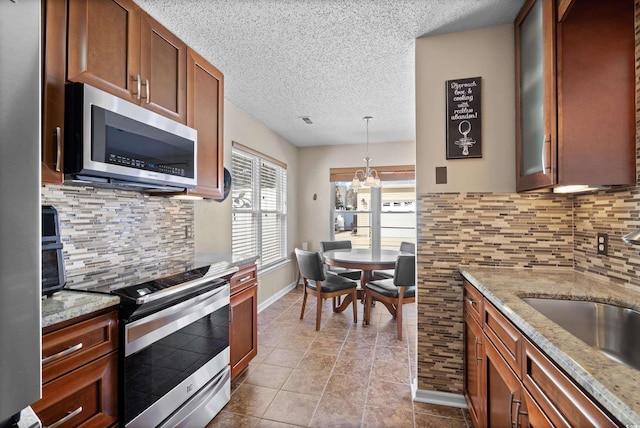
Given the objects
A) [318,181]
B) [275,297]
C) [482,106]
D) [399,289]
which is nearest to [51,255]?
[482,106]

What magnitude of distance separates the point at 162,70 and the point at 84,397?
1705 mm

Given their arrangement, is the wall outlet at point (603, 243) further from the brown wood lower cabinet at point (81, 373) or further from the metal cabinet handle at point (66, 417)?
the metal cabinet handle at point (66, 417)

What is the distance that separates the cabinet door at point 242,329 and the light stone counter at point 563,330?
1.54 metres

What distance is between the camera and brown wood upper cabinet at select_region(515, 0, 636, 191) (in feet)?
4.58

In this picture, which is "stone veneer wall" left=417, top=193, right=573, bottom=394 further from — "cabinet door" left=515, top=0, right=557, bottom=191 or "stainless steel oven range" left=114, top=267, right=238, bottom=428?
"stainless steel oven range" left=114, top=267, right=238, bottom=428

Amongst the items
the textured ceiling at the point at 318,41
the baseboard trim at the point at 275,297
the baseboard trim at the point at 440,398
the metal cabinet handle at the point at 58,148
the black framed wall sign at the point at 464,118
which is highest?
the textured ceiling at the point at 318,41

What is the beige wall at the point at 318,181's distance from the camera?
16.9ft

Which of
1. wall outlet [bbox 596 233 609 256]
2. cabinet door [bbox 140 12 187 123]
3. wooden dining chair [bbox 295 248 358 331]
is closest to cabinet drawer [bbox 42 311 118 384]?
cabinet door [bbox 140 12 187 123]

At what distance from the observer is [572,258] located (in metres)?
1.84

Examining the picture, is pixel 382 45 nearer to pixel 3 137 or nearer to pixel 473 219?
pixel 473 219

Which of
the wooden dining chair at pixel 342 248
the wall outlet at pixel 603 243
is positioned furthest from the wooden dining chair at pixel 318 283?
the wall outlet at pixel 603 243

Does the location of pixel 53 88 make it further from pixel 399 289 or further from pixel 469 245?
pixel 399 289

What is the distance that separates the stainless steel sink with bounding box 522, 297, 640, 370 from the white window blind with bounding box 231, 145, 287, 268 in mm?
Result: 2938

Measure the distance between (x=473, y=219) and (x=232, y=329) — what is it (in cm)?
180
